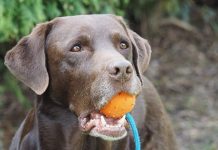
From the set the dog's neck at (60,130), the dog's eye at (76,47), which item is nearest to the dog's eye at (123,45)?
the dog's eye at (76,47)

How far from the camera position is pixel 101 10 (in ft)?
22.4

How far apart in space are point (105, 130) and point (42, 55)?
2.19ft

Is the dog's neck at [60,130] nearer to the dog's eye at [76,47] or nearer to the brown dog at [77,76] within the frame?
the brown dog at [77,76]

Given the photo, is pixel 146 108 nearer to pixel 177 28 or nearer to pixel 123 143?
pixel 123 143

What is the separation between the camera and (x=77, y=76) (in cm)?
430

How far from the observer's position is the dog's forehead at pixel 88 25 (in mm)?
4434

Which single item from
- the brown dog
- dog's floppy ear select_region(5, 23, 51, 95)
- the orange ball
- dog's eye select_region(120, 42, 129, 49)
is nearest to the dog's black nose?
the brown dog

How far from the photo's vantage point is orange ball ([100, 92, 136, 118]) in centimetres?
412

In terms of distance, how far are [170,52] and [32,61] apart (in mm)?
4674

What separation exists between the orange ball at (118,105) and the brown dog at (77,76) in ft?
0.13

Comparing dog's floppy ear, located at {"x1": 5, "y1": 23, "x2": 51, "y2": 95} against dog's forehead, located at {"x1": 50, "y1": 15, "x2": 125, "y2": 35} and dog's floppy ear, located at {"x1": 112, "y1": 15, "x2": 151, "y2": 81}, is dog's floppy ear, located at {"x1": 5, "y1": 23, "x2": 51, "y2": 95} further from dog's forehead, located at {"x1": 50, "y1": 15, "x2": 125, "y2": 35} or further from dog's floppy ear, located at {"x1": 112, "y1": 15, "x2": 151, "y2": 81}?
dog's floppy ear, located at {"x1": 112, "y1": 15, "x2": 151, "y2": 81}

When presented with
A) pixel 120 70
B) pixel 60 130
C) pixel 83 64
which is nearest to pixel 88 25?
pixel 83 64

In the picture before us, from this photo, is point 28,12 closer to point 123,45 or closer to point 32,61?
point 32,61

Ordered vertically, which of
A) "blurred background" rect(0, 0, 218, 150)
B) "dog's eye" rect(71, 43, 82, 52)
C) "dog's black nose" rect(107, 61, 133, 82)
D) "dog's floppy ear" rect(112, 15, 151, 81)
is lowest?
"blurred background" rect(0, 0, 218, 150)
